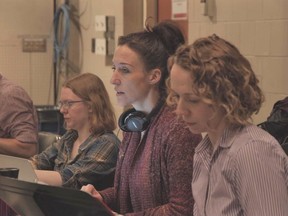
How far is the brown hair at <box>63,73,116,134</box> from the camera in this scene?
103 inches

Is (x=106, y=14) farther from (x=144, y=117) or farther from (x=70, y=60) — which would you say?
(x=144, y=117)

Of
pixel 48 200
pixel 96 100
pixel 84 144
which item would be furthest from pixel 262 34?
pixel 48 200

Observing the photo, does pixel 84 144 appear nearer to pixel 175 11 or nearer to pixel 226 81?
pixel 226 81

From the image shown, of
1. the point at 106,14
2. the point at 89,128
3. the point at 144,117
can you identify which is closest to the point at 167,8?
the point at 106,14

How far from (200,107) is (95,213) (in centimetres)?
38

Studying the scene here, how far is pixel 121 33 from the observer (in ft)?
14.9

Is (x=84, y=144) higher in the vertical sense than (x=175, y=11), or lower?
lower

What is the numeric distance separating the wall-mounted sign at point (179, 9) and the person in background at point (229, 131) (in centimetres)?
232

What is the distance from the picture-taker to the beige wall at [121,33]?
3.17m

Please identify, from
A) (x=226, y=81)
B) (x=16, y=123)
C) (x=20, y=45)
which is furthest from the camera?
(x=20, y=45)

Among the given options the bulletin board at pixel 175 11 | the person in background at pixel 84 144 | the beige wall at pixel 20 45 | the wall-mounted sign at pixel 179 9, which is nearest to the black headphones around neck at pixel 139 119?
the person in background at pixel 84 144

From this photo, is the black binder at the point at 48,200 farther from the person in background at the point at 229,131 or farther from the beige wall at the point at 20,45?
the beige wall at the point at 20,45

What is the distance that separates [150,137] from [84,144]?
58 cm

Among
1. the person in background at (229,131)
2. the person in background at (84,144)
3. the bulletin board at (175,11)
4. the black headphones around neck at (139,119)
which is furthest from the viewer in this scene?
the bulletin board at (175,11)
